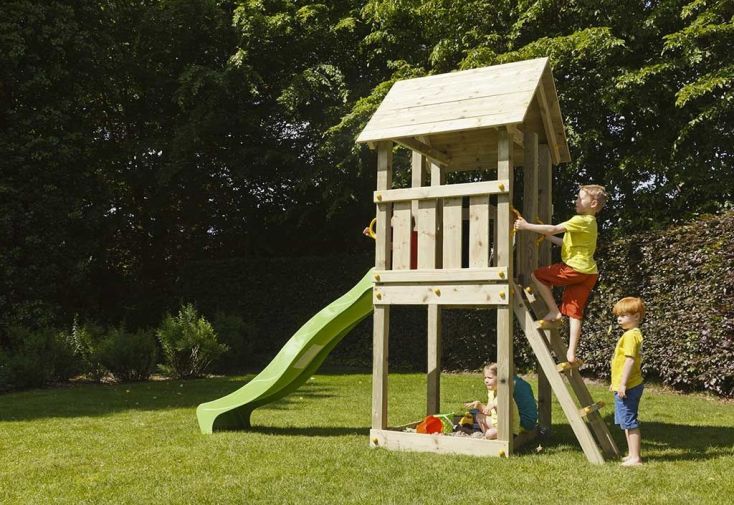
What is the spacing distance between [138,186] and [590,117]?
35.7 ft

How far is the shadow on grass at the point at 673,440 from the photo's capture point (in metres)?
6.25

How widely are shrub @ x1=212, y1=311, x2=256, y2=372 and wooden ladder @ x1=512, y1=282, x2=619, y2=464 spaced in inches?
364

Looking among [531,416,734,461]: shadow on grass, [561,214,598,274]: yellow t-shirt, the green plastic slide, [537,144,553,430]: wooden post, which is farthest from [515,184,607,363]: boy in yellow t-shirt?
the green plastic slide

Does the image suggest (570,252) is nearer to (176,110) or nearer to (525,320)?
(525,320)

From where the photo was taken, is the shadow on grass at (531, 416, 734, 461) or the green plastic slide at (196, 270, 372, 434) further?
the green plastic slide at (196, 270, 372, 434)

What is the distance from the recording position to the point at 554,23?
14.8 meters

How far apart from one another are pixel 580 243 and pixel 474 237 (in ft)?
3.04

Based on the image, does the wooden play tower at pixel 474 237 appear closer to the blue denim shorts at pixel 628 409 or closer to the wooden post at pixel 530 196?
the wooden post at pixel 530 196

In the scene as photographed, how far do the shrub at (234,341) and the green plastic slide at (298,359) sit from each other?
286 inches

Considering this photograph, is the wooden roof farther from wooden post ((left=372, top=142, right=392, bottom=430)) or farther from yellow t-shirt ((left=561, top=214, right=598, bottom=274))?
yellow t-shirt ((left=561, top=214, right=598, bottom=274))

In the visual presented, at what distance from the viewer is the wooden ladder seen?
5945 millimetres

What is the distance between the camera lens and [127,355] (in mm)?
12984

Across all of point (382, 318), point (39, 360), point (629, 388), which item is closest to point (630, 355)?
point (629, 388)

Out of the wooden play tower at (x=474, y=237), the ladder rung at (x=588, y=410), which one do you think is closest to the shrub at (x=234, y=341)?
the wooden play tower at (x=474, y=237)
